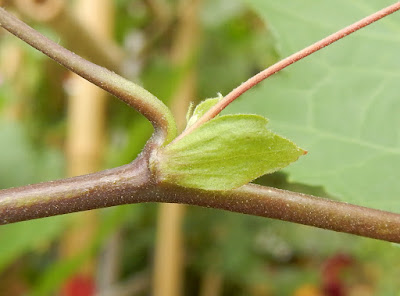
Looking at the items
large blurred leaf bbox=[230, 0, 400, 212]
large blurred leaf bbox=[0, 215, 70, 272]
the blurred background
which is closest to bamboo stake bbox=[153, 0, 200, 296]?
the blurred background

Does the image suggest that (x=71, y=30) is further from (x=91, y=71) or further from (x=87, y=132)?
(x=91, y=71)

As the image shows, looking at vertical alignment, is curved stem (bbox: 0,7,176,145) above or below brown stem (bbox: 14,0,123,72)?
below

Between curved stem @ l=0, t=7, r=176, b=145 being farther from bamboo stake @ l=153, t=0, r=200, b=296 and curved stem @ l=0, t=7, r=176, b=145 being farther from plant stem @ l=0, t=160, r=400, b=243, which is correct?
bamboo stake @ l=153, t=0, r=200, b=296

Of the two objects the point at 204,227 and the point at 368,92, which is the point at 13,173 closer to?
the point at 204,227

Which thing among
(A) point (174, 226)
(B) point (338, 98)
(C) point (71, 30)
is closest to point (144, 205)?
(A) point (174, 226)

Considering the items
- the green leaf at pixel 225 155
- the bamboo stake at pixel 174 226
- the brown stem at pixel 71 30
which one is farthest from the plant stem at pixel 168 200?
the bamboo stake at pixel 174 226

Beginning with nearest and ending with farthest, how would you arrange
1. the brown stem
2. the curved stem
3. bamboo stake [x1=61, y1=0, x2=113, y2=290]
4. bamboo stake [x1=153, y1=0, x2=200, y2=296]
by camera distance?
the curved stem → the brown stem → bamboo stake [x1=61, y1=0, x2=113, y2=290] → bamboo stake [x1=153, y1=0, x2=200, y2=296]

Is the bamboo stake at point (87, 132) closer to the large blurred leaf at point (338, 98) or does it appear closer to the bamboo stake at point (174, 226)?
the bamboo stake at point (174, 226)
